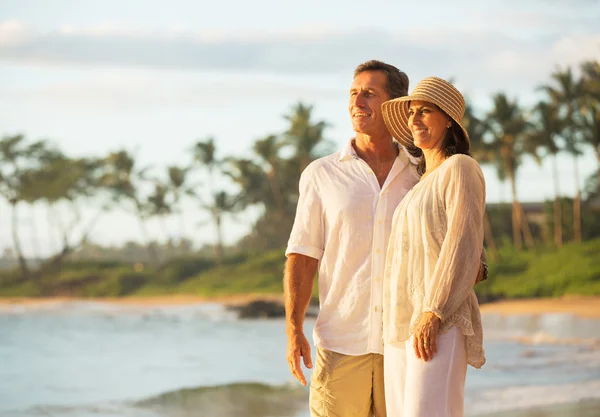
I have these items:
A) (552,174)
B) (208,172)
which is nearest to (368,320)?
(552,174)

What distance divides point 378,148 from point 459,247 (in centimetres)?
69

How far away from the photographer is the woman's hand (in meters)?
1.86

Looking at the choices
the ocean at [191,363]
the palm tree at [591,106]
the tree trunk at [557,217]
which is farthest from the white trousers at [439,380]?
the palm tree at [591,106]

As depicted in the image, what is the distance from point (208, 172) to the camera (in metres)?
37.6

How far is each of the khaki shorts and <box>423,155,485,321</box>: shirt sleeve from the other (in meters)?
0.54

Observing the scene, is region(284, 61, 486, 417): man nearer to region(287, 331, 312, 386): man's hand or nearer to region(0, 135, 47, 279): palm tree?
region(287, 331, 312, 386): man's hand

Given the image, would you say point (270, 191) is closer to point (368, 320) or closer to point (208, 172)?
point (208, 172)

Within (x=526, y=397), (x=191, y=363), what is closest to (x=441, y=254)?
(x=526, y=397)

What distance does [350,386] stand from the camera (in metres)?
2.38

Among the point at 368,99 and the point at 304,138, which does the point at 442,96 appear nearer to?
the point at 368,99

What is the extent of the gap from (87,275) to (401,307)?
1319 inches

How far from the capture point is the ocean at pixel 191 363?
16.8 meters

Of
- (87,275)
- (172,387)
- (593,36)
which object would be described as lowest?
(172,387)

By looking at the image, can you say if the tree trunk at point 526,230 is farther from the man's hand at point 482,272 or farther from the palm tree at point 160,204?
the man's hand at point 482,272
